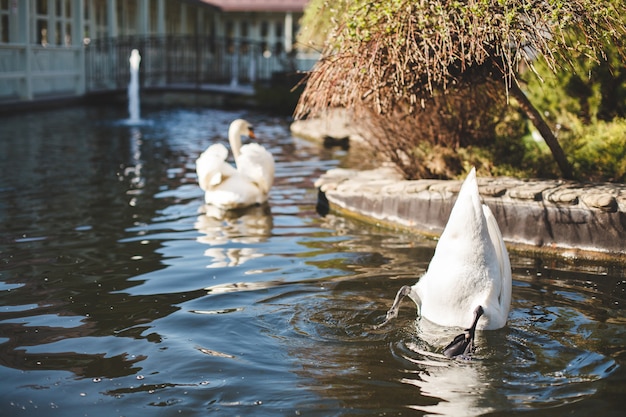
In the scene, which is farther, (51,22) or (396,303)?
(51,22)

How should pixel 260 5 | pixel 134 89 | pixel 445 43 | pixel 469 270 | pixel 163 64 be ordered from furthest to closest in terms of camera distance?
1. pixel 260 5
2. pixel 163 64
3. pixel 134 89
4. pixel 445 43
5. pixel 469 270

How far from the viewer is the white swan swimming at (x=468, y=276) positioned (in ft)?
15.7

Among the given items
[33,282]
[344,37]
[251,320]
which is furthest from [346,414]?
[344,37]

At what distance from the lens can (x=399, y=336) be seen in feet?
17.0

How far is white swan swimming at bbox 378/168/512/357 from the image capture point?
4.79 meters

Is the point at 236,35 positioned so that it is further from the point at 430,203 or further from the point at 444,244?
the point at 444,244

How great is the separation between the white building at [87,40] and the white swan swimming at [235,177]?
11.8 metres

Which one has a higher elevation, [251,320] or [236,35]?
[236,35]

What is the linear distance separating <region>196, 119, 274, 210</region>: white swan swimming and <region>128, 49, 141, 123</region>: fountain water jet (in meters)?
11.4

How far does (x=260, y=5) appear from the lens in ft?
137

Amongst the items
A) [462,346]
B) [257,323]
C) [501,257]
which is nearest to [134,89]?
[257,323]

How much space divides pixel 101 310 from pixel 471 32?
366cm

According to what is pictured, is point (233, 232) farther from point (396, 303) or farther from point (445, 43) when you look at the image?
point (396, 303)

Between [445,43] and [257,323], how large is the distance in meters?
3.03
